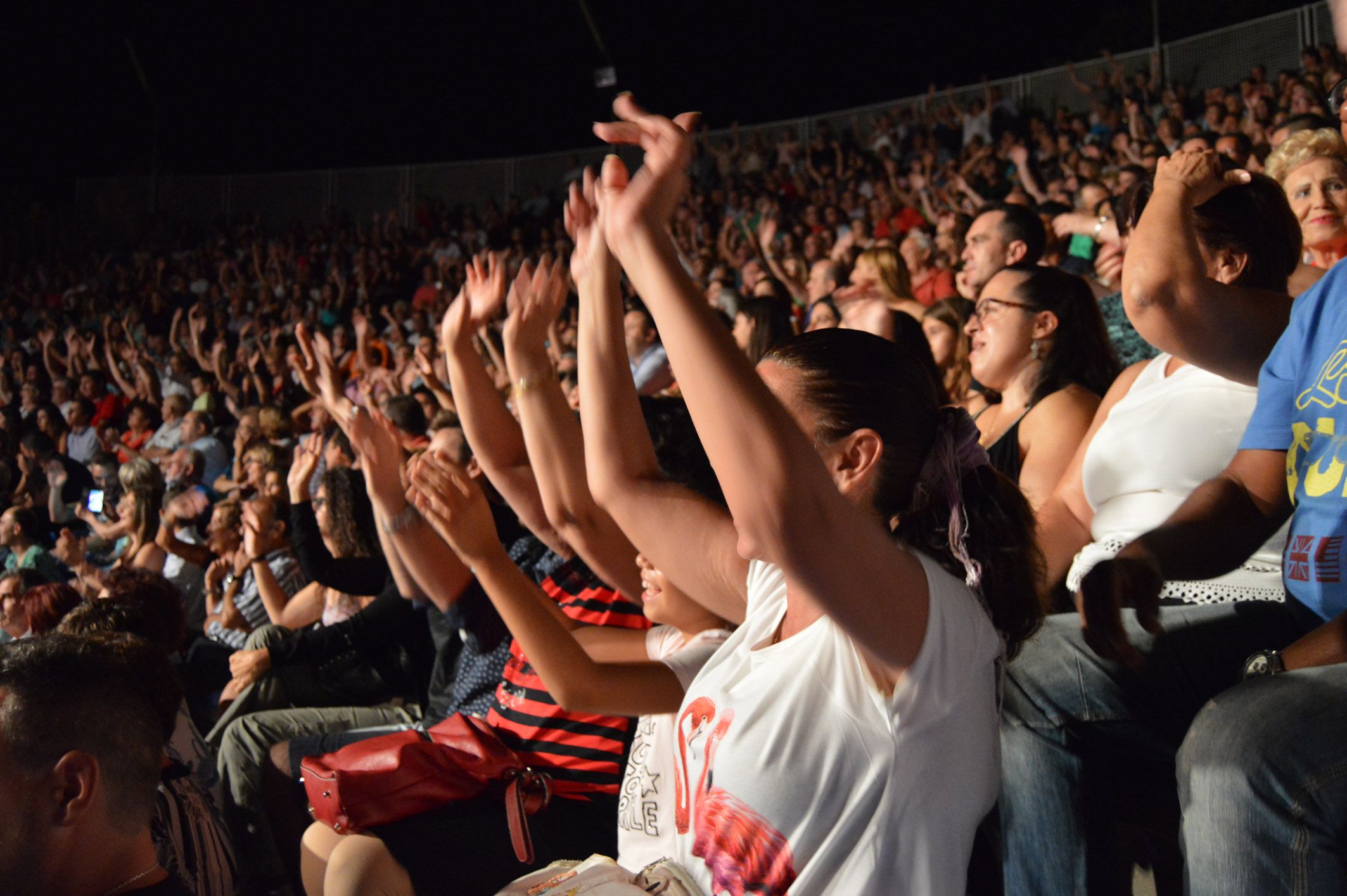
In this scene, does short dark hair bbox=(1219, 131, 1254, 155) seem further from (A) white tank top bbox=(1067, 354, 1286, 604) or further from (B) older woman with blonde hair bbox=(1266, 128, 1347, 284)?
(A) white tank top bbox=(1067, 354, 1286, 604)

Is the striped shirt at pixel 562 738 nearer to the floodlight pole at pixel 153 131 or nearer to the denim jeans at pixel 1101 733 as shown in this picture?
the denim jeans at pixel 1101 733

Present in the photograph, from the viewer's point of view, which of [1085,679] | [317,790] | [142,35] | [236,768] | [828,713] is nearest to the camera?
[828,713]

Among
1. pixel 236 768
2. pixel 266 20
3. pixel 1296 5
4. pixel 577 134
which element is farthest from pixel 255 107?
pixel 236 768

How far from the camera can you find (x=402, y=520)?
7.34 feet

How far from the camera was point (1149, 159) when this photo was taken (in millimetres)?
6324

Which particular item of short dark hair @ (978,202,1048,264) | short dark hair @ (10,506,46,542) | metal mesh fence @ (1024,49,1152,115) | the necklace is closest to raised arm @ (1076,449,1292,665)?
the necklace

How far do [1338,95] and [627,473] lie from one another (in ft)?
3.79

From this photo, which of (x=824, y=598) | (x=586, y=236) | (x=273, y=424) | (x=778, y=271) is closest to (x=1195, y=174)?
(x=586, y=236)

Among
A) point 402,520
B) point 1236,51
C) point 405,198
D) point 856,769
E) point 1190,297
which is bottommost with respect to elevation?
point 856,769

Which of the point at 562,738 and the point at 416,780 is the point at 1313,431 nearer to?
the point at 562,738

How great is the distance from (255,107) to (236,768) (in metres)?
15.4

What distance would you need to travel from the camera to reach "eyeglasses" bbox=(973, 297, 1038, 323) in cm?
236

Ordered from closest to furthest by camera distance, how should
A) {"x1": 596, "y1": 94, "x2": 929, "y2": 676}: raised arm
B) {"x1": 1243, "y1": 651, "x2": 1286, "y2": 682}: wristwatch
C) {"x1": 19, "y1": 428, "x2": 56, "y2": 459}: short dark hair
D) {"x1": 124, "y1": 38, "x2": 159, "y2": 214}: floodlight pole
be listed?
1. {"x1": 596, "y1": 94, "x2": 929, "y2": 676}: raised arm
2. {"x1": 1243, "y1": 651, "x2": 1286, "y2": 682}: wristwatch
3. {"x1": 19, "y1": 428, "x2": 56, "y2": 459}: short dark hair
4. {"x1": 124, "y1": 38, "x2": 159, "y2": 214}: floodlight pole

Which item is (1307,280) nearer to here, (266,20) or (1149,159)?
(1149,159)
